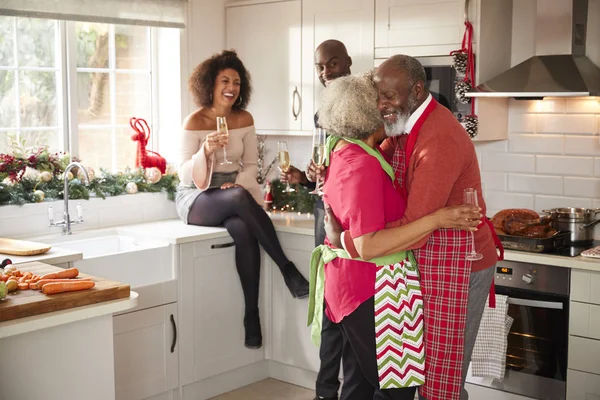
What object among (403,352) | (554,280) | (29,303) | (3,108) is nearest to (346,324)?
(403,352)

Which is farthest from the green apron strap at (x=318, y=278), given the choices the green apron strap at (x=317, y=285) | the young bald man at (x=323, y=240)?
the young bald man at (x=323, y=240)

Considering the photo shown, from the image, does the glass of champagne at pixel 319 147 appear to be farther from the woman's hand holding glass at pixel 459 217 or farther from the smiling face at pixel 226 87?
the smiling face at pixel 226 87

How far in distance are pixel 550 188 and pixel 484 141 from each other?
43 cm

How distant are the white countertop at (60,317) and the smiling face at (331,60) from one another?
5.57ft

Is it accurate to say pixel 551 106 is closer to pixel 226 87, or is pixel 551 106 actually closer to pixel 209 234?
pixel 226 87

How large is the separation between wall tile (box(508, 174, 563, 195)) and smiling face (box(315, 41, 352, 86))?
43.5 inches

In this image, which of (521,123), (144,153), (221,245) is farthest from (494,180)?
(144,153)

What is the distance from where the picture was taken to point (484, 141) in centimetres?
429

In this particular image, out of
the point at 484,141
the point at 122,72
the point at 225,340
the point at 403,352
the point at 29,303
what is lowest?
the point at 225,340

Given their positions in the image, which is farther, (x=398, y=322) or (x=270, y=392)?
(x=270, y=392)

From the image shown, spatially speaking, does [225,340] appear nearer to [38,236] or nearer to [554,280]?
[38,236]

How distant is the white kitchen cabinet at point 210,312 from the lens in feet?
13.4

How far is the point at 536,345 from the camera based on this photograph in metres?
3.60

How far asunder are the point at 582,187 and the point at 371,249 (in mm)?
1888
